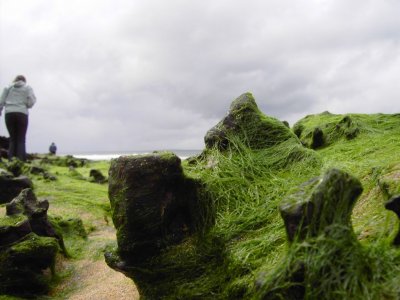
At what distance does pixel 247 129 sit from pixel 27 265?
3.61m

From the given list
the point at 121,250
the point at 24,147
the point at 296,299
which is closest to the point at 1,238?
the point at 121,250

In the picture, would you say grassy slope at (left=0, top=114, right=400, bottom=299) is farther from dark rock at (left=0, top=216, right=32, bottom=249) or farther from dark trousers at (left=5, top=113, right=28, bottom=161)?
dark trousers at (left=5, top=113, right=28, bottom=161)

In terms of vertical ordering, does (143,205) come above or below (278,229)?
above

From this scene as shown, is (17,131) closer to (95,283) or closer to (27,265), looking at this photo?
(27,265)

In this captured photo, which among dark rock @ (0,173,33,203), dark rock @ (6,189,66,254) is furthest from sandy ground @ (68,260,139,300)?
dark rock @ (0,173,33,203)

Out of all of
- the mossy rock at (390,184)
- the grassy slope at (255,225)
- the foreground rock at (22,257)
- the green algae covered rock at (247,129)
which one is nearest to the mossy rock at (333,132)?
the grassy slope at (255,225)

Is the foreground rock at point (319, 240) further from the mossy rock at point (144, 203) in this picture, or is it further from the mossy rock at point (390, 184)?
the mossy rock at point (144, 203)

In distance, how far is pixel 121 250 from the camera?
157 inches

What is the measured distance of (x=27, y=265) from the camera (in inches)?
201

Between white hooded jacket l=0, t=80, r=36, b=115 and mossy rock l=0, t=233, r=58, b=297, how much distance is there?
12.1 metres

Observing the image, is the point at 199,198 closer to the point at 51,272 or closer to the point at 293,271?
the point at 293,271

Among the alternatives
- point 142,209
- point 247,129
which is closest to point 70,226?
point 247,129

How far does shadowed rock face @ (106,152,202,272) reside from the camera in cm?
394

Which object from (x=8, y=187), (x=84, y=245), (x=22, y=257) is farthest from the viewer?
(x=8, y=187)
